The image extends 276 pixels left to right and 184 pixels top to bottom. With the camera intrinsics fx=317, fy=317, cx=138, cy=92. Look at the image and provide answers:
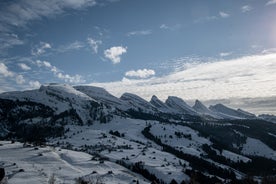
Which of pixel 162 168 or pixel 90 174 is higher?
pixel 90 174

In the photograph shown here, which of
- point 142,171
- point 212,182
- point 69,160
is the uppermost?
point 69,160

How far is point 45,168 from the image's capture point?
341ft

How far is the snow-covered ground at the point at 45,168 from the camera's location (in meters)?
88.0

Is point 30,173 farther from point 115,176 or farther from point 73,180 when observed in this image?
point 115,176

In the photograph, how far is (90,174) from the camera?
110 meters

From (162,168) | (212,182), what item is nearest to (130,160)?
(162,168)

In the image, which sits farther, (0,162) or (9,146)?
(9,146)

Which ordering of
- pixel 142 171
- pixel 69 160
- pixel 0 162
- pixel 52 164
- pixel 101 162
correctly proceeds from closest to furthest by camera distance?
1. pixel 0 162
2. pixel 52 164
3. pixel 69 160
4. pixel 101 162
5. pixel 142 171

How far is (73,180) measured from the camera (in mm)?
91625

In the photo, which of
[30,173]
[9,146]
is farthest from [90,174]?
[9,146]

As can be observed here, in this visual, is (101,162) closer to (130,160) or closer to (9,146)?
(9,146)

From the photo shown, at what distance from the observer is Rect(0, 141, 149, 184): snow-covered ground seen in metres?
88.0

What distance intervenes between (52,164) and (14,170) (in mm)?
21011

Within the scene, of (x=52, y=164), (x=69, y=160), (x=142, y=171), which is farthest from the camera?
(x=142, y=171)
